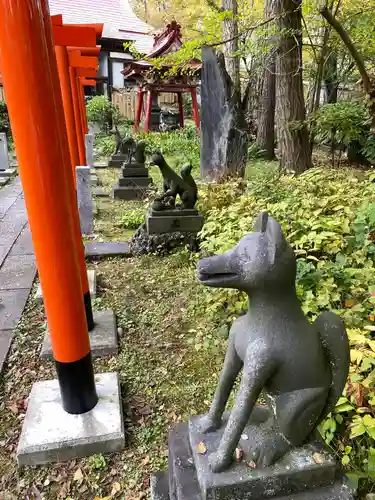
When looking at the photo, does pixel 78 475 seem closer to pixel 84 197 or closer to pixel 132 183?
pixel 84 197

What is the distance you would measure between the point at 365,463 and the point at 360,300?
45.2 inches

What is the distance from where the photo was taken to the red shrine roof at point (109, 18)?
1834 cm

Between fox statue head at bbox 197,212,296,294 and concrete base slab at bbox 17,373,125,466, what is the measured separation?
5.21 ft

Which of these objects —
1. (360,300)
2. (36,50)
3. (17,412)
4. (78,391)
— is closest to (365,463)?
(360,300)

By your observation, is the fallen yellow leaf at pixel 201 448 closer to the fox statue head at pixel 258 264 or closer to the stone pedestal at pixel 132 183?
the fox statue head at pixel 258 264

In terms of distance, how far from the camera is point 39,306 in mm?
3994

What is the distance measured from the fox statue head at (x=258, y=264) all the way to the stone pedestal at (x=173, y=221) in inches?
157

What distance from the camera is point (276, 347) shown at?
50.5 inches

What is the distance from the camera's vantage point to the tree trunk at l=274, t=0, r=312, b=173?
6707 mm

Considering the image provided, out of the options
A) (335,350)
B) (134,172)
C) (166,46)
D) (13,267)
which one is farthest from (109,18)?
(335,350)

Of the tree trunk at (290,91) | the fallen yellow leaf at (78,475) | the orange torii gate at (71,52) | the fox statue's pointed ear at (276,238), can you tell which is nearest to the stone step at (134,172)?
the orange torii gate at (71,52)

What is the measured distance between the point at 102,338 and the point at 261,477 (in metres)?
2.18

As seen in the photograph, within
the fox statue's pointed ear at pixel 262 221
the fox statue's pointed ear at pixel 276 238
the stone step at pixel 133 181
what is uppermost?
the fox statue's pointed ear at pixel 262 221

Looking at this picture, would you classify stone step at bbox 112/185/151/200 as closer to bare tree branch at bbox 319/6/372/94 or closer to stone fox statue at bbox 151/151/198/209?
stone fox statue at bbox 151/151/198/209
